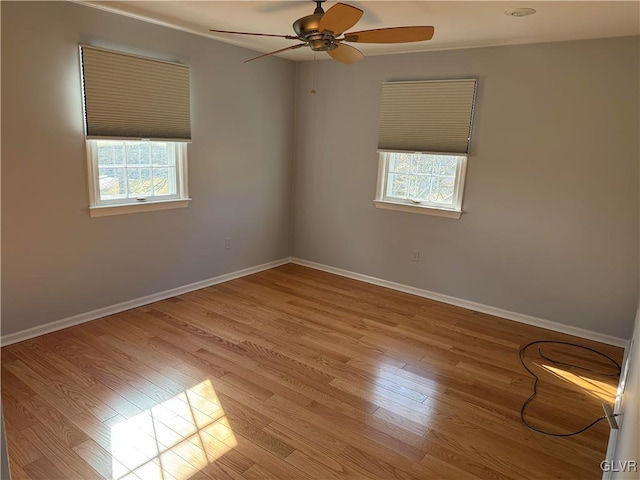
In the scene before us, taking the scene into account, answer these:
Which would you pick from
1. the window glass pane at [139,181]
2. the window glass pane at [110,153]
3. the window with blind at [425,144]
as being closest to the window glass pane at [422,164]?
the window with blind at [425,144]

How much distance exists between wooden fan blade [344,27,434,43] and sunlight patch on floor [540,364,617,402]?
2423 millimetres

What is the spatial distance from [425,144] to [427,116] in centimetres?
26

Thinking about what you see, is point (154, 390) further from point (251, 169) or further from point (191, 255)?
point (251, 169)

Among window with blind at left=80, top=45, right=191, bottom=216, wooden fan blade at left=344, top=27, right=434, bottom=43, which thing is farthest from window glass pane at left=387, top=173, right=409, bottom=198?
window with blind at left=80, top=45, right=191, bottom=216

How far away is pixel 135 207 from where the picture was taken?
3594mm

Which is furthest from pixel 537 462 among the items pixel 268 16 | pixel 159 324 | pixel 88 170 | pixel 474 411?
pixel 88 170

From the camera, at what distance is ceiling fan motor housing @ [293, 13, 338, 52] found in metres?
2.43

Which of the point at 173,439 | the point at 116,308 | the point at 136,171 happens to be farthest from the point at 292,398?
the point at 136,171

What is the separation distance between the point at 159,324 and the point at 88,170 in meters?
1.32

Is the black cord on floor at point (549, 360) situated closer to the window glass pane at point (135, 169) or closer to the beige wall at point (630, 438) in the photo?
the beige wall at point (630, 438)

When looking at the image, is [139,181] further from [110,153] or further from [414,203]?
[414,203]

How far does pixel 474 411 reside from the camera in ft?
8.22

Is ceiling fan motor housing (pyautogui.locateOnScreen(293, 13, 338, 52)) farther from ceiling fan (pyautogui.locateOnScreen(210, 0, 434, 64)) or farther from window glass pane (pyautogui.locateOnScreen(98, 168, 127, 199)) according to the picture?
window glass pane (pyautogui.locateOnScreen(98, 168, 127, 199))

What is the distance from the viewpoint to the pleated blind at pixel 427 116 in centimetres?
386
